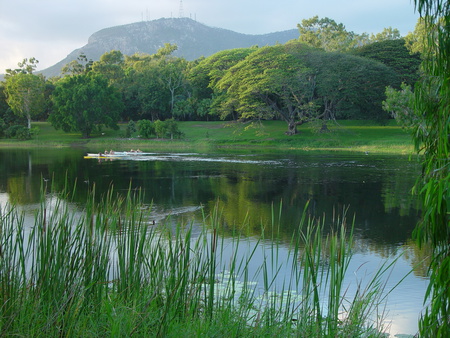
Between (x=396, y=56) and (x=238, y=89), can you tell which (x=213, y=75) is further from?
(x=396, y=56)

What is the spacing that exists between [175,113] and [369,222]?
42437 mm

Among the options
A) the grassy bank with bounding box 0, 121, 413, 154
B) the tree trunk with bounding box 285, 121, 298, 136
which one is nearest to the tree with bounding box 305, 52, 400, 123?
the tree trunk with bounding box 285, 121, 298, 136

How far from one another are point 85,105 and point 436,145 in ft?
156

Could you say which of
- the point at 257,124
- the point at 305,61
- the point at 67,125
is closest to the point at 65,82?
the point at 67,125

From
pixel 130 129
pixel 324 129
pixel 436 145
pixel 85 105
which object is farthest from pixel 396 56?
pixel 436 145

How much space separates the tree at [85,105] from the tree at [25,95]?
417 centimetres

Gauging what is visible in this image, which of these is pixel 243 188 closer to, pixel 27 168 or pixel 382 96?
pixel 27 168

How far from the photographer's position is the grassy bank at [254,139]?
3780 centimetres

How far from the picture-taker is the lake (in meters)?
7.71

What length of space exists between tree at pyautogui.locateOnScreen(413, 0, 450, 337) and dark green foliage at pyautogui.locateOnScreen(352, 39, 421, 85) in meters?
43.0

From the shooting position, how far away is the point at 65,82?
49.9 m

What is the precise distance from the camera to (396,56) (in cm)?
4625

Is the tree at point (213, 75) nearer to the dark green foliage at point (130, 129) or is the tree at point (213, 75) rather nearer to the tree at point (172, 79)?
A: the tree at point (172, 79)

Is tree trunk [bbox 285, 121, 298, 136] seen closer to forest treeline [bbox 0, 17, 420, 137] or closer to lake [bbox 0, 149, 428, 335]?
forest treeline [bbox 0, 17, 420, 137]
